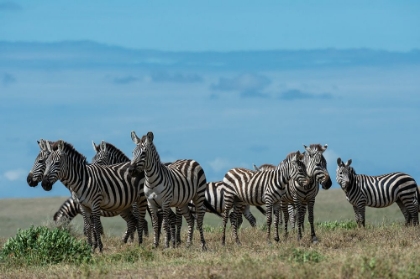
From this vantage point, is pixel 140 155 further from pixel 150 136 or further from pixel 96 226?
pixel 96 226

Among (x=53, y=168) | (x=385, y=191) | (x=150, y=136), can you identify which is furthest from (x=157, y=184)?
(x=385, y=191)

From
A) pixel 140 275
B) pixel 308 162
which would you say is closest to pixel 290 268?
pixel 140 275

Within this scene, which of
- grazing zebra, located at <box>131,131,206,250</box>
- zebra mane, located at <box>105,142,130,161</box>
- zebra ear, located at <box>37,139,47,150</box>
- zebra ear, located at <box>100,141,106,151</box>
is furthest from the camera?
zebra mane, located at <box>105,142,130,161</box>

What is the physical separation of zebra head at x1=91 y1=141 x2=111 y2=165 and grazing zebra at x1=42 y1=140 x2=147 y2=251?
150 centimetres

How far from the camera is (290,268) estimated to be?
1159cm

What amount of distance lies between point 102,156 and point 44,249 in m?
5.21

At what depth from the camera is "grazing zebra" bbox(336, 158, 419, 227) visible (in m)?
23.1

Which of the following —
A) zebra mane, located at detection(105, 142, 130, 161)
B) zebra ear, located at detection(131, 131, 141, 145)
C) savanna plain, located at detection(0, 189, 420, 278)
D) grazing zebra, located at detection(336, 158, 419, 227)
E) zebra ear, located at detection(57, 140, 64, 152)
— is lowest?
savanna plain, located at detection(0, 189, 420, 278)

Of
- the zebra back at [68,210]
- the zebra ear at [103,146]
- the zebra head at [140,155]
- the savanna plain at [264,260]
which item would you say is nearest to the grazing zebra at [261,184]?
the savanna plain at [264,260]

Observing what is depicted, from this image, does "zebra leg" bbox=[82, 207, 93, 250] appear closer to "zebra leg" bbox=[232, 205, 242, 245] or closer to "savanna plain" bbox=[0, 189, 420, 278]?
"savanna plain" bbox=[0, 189, 420, 278]

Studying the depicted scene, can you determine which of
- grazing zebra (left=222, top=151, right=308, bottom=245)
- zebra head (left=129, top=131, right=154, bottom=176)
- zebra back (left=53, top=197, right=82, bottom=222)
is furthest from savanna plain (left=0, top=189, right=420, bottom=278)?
zebra back (left=53, top=197, right=82, bottom=222)

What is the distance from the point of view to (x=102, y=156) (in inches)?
793

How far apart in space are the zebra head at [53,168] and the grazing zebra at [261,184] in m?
4.10

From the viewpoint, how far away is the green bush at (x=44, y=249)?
1498 centimetres
